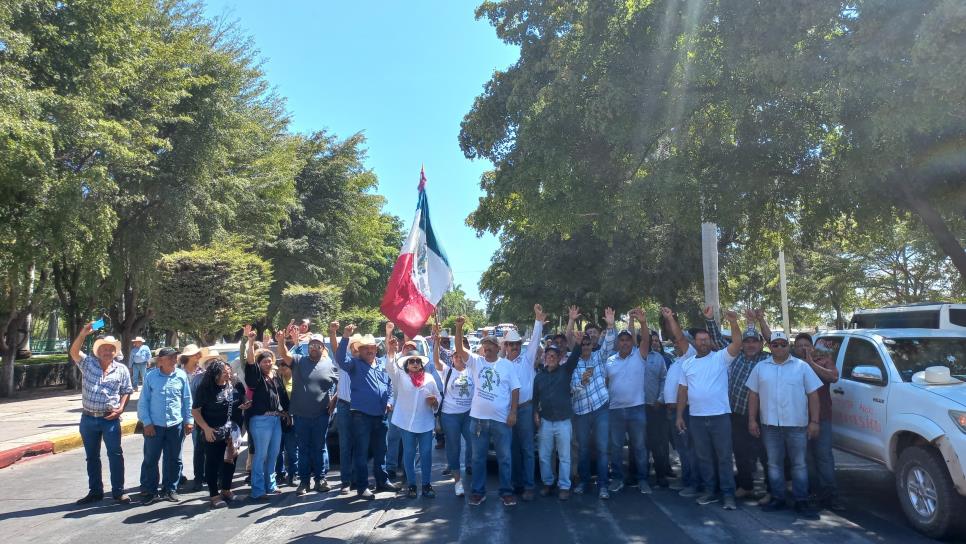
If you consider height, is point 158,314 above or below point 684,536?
above

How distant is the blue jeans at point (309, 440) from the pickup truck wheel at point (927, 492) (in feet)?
20.1

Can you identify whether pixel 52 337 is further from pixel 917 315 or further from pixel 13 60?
pixel 917 315

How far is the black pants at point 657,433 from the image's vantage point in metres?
8.52

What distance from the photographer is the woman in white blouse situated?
26.5 ft

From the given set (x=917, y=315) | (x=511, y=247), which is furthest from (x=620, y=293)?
(x=917, y=315)

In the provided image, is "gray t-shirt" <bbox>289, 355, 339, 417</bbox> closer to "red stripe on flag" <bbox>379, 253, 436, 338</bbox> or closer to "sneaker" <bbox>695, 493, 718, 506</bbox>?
"red stripe on flag" <bbox>379, 253, 436, 338</bbox>

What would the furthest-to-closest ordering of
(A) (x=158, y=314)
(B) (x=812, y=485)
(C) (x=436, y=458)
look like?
1. (A) (x=158, y=314)
2. (C) (x=436, y=458)
3. (B) (x=812, y=485)

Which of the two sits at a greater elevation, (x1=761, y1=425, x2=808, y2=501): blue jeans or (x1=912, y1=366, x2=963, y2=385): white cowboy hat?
(x1=912, y1=366, x2=963, y2=385): white cowboy hat

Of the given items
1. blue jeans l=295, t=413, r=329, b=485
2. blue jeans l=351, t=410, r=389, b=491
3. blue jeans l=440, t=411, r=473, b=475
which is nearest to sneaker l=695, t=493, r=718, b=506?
blue jeans l=440, t=411, r=473, b=475

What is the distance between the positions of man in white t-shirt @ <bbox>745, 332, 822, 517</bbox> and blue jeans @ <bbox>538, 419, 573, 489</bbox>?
195cm

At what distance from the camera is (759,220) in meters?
14.3

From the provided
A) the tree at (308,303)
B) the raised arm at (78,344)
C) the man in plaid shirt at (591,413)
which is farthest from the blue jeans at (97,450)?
the tree at (308,303)

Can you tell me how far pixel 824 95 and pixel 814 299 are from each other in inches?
1028

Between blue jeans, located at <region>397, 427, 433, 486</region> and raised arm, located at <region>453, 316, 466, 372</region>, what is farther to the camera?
blue jeans, located at <region>397, 427, 433, 486</region>
